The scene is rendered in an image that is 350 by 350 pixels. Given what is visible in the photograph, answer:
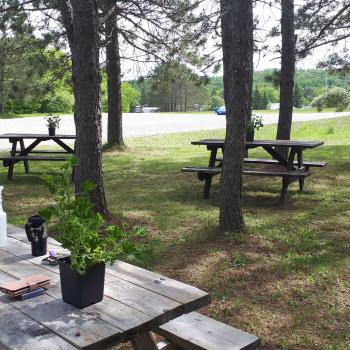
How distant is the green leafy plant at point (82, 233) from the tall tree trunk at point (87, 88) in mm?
3136

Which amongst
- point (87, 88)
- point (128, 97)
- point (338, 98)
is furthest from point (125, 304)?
point (128, 97)

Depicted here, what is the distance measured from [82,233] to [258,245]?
314 centimetres

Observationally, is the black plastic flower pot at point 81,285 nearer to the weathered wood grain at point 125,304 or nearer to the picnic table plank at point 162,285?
the weathered wood grain at point 125,304

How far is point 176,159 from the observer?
11352 millimetres

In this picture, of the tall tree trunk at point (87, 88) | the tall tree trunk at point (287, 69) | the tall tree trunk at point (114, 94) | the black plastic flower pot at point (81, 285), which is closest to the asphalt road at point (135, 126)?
the tall tree trunk at point (114, 94)

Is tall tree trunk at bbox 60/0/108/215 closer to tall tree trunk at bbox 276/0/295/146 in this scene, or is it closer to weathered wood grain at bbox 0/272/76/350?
weathered wood grain at bbox 0/272/76/350

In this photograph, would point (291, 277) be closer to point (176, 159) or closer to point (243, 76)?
point (243, 76)

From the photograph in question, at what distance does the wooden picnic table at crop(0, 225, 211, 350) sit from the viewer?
1.67 meters

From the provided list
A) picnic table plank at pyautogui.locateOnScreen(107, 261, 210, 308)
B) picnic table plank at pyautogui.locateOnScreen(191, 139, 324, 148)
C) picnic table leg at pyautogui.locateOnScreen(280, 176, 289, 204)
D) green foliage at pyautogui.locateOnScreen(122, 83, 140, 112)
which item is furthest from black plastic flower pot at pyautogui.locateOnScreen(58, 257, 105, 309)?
green foliage at pyautogui.locateOnScreen(122, 83, 140, 112)

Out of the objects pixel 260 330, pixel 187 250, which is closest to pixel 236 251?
pixel 187 250

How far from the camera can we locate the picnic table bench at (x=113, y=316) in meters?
1.69

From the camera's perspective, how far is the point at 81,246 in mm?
1873

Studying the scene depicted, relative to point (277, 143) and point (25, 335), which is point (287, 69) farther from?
point (25, 335)

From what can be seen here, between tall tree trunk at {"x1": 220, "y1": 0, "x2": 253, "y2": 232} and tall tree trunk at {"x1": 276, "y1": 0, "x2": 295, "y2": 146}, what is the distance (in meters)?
4.63
